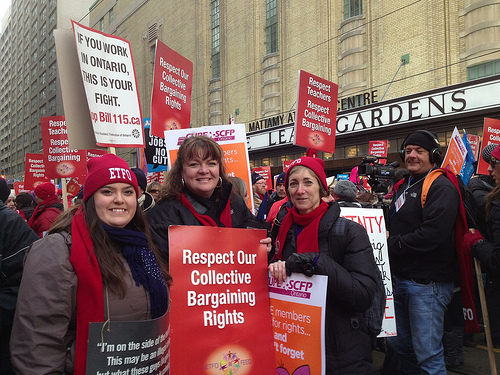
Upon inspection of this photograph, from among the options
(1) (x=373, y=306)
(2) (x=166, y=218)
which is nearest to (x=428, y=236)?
(1) (x=373, y=306)

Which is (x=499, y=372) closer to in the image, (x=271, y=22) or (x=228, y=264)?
(x=228, y=264)

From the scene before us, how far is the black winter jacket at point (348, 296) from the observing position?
87.4 inches

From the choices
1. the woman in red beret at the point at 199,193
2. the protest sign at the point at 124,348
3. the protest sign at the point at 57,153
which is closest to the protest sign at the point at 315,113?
the woman in red beret at the point at 199,193

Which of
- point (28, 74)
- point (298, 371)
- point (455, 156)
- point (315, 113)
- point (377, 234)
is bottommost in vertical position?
point (298, 371)

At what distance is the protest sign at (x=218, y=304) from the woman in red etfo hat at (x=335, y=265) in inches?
7.9

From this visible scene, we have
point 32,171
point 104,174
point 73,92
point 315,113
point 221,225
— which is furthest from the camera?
point 32,171

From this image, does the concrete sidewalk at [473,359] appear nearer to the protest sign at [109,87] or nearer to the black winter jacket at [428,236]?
the black winter jacket at [428,236]

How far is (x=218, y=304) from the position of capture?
2.33 meters

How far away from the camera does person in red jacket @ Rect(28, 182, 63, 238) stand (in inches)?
233

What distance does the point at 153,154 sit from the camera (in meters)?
7.16

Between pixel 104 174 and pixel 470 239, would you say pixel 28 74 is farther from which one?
pixel 470 239

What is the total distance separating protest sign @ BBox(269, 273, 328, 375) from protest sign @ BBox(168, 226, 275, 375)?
0.07 m

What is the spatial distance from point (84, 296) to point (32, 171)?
1184cm

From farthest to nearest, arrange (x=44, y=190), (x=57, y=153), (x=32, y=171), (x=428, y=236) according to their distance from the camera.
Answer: (x=32, y=171)
(x=57, y=153)
(x=44, y=190)
(x=428, y=236)
